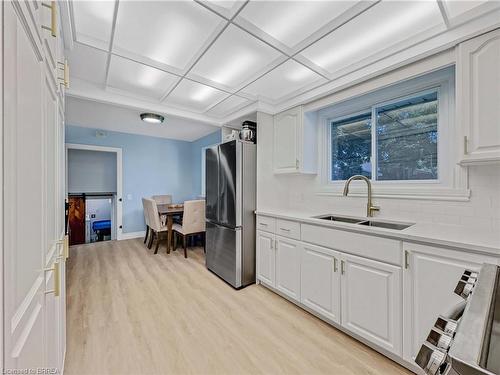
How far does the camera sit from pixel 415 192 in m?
1.92

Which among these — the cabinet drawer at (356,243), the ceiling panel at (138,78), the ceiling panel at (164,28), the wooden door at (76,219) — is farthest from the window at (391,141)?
the wooden door at (76,219)

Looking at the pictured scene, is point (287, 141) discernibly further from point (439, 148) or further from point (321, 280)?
point (321, 280)

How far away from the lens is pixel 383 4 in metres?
1.34

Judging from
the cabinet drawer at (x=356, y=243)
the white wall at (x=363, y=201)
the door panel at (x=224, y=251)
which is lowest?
the door panel at (x=224, y=251)

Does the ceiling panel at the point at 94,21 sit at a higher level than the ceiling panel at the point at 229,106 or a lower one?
higher

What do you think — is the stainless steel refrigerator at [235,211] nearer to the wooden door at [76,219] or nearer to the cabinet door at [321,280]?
the cabinet door at [321,280]

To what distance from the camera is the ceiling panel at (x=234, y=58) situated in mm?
1688

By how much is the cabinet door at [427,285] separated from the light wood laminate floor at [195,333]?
33 centimetres

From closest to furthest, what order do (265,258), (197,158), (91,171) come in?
(265,258) < (91,171) < (197,158)

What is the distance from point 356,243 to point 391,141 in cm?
120

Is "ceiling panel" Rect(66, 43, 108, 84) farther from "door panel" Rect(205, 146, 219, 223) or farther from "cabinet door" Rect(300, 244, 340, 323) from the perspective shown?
"cabinet door" Rect(300, 244, 340, 323)

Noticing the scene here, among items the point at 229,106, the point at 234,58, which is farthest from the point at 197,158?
the point at 234,58

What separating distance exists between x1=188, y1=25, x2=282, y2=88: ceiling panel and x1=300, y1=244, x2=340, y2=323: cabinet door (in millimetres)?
1761

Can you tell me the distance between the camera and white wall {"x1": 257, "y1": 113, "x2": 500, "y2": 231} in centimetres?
154
